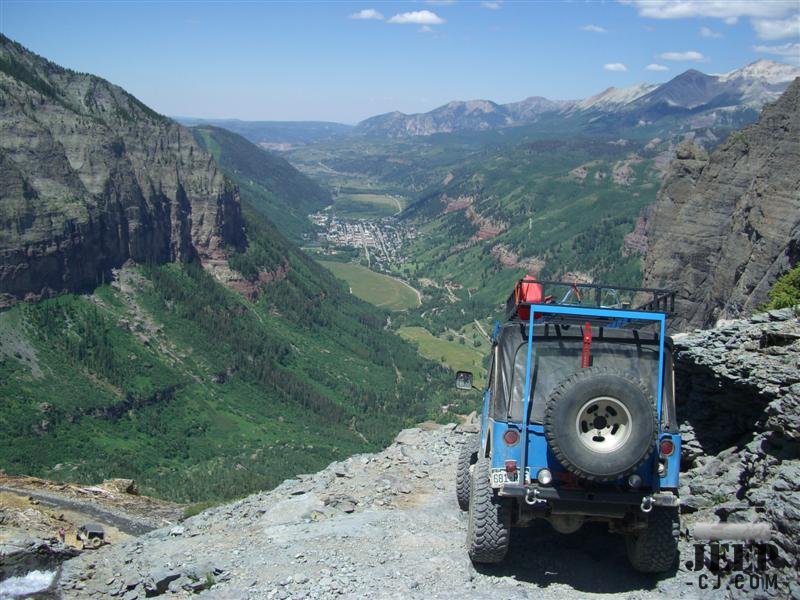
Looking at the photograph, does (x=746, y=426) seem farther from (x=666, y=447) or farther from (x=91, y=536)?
(x=91, y=536)

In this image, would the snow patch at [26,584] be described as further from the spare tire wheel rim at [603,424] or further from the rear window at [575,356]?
the spare tire wheel rim at [603,424]

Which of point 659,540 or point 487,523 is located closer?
point 659,540

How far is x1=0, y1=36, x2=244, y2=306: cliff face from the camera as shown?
89.2 meters

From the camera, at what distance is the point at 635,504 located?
12297 millimetres

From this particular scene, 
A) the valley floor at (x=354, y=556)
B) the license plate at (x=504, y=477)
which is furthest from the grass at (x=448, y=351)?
the license plate at (x=504, y=477)

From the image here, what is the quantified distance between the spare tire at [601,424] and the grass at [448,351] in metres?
119

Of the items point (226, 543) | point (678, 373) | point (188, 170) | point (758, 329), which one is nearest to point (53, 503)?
point (226, 543)

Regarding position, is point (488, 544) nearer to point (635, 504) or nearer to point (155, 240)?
point (635, 504)

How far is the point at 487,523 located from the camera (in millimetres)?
13477

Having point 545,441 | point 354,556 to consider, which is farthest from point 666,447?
point 354,556

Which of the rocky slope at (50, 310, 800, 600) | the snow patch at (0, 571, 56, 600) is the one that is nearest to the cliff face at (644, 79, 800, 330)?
the rocky slope at (50, 310, 800, 600)

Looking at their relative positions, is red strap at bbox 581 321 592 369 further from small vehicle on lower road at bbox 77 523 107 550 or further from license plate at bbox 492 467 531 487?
small vehicle on lower road at bbox 77 523 107 550

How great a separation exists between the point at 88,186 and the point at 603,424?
4089 inches

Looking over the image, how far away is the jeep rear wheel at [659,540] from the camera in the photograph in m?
13.0
